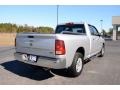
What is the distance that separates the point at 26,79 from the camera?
251 inches

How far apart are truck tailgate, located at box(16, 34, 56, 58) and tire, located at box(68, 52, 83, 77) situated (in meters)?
0.89

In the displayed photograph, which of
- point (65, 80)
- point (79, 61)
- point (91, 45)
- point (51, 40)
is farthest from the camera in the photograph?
point (91, 45)

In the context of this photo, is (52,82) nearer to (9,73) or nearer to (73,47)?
(73,47)

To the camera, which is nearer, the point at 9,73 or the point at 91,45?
the point at 9,73

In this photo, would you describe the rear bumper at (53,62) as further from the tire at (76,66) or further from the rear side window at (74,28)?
the rear side window at (74,28)

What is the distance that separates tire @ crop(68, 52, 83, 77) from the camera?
653 cm

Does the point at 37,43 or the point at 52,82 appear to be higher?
the point at 37,43

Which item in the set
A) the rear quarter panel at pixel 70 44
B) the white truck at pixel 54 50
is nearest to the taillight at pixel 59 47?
the white truck at pixel 54 50

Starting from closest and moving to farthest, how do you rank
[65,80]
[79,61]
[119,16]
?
[65,80], [79,61], [119,16]

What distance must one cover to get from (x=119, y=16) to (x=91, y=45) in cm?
3784

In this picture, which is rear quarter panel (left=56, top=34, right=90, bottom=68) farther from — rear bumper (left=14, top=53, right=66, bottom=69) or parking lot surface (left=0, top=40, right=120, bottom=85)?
parking lot surface (left=0, top=40, right=120, bottom=85)

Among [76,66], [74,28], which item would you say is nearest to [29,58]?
[76,66]

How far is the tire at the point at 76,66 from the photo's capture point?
6531 mm

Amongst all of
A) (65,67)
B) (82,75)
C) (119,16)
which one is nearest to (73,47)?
(65,67)
